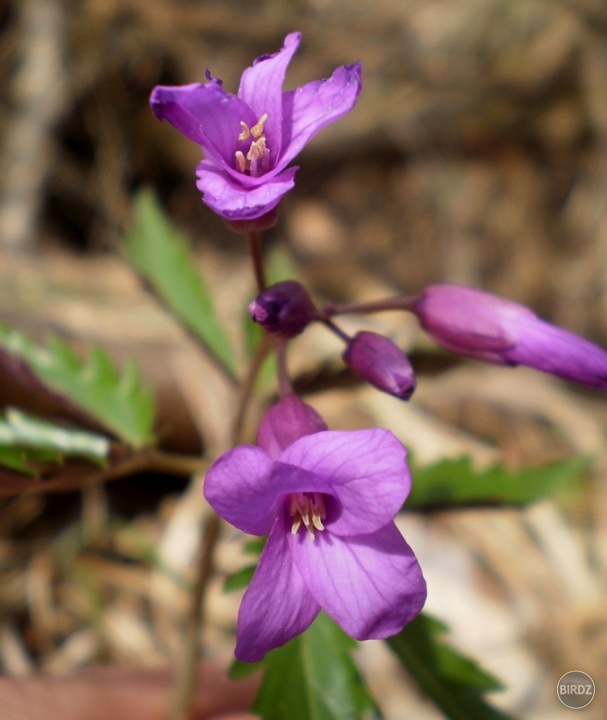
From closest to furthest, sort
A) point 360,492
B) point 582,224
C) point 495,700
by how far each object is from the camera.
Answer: point 360,492
point 495,700
point 582,224

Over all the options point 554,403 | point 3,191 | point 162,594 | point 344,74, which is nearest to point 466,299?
point 344,74

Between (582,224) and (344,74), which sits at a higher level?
(344,74)

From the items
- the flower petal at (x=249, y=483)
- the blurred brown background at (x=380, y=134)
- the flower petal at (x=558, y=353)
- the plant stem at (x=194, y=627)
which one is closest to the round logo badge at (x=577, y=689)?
the plant stem at (x=194, y=627)

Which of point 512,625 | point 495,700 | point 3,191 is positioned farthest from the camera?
point 3,191

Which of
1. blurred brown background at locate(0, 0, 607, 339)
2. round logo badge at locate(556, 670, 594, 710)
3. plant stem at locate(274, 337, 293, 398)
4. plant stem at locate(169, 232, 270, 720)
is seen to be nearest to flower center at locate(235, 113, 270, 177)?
plant stem at locate(169, 232, 270, 720)

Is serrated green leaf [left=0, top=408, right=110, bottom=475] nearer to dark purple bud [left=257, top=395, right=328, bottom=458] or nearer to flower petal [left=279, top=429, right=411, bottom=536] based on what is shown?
dark purple bud [left=257, top=395, right=328, bottom=458]

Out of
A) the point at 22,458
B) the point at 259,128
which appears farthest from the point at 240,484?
the point at 259,128

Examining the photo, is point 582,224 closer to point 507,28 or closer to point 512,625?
point 507,28
